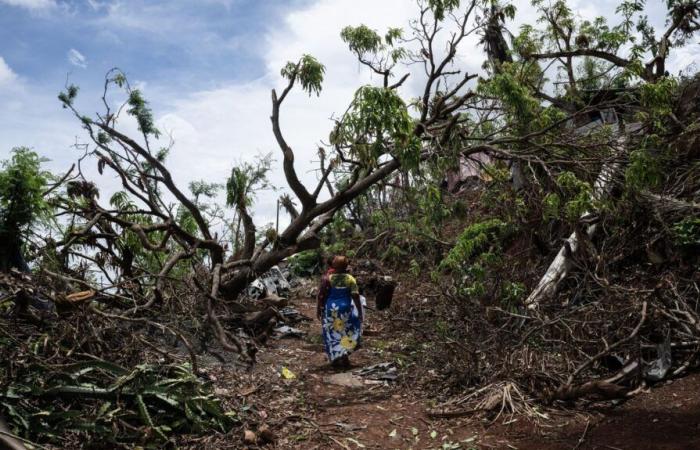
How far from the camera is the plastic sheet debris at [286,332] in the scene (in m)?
8.58

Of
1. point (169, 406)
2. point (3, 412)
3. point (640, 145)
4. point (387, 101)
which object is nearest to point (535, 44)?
point (640, 145)

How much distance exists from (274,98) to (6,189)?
168 inches

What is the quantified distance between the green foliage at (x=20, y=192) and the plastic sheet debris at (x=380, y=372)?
3.86m

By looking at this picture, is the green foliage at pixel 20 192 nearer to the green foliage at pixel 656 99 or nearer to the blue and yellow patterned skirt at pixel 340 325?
the blue and yellow patterned skirt at pixel 340 325

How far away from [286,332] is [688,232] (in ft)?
18.6

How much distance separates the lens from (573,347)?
17.2ft

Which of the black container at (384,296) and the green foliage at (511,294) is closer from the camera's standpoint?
the green foliage at (511,294)

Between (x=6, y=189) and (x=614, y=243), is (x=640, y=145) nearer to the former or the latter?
(x=614, y=243)

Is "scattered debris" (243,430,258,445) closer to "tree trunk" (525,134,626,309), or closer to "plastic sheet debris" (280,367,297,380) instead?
"plastic sheet debris" (280,367,297,380)

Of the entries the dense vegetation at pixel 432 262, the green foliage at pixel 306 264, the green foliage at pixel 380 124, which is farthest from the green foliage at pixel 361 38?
the green foliage at pixel 306 264

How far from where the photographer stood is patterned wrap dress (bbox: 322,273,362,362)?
685 centimetres

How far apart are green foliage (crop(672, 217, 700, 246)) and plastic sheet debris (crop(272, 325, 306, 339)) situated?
544 cm

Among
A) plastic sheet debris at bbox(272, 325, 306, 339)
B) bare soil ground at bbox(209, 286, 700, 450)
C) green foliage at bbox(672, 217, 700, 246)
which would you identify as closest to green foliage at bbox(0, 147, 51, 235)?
bare soil ground at bbox(209, 286, 700, 450)

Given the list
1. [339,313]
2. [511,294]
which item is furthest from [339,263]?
[511,294]
